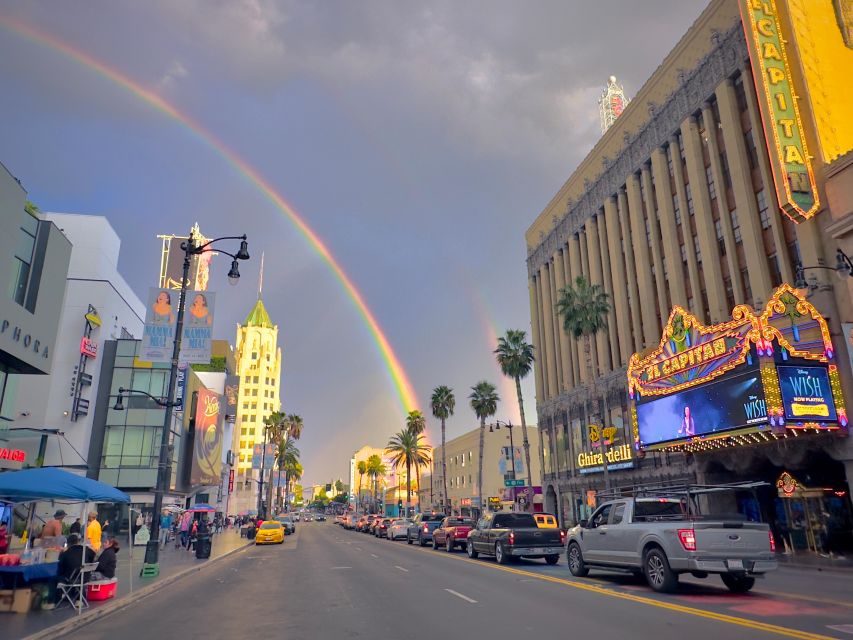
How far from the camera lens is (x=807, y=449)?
86.1 feet

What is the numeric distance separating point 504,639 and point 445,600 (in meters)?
4.11

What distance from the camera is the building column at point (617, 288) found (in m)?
44.2

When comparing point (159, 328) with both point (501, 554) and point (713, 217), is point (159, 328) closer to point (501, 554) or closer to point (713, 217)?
point (501, 554)

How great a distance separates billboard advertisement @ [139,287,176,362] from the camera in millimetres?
19822

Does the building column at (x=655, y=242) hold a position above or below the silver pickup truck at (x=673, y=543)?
above

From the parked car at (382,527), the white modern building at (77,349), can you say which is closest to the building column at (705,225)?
the parked car at (382,527)

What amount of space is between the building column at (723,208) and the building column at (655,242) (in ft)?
20.6

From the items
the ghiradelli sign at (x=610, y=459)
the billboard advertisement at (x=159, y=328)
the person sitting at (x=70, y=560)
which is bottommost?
the person sitting at (x=70, y=560)

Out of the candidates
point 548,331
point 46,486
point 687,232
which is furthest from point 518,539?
point 548,331

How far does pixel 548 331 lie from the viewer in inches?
2319

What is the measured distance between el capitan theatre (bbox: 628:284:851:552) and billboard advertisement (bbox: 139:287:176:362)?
76.2 feet

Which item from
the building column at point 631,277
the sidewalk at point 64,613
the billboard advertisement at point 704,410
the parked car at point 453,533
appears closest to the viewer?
the sidewalk at point 64,613

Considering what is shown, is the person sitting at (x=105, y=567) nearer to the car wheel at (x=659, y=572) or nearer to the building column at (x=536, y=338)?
the car wheel at (x=659, y=572)

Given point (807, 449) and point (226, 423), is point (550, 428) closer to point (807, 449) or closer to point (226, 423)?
point (807, 449)
